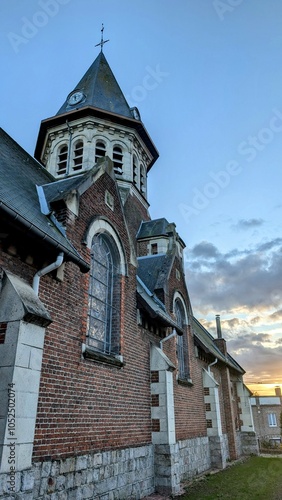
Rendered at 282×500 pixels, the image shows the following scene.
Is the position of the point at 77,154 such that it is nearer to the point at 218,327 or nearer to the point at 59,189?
the point at 59,189

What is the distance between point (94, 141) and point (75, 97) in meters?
3.85

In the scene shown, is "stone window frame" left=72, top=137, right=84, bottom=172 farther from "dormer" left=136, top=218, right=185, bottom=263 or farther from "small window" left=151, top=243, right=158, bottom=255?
"small window" left=151, top=243, right=158, bottom=255

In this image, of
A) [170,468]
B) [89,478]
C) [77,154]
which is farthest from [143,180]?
[89,478]

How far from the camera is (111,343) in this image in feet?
28.4

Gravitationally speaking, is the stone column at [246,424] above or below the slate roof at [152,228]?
below

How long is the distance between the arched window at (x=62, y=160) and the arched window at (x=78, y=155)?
1.50 feet

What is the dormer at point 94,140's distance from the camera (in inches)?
658

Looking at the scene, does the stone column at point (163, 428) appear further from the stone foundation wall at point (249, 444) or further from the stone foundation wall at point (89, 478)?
the stone foundation wall at point (249, 444)

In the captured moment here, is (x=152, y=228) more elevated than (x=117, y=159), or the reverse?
(x=117, y=159)

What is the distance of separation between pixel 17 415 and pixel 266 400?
4888cm

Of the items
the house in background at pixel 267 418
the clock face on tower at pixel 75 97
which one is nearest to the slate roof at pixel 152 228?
the clock face on tower at pixel 75 97

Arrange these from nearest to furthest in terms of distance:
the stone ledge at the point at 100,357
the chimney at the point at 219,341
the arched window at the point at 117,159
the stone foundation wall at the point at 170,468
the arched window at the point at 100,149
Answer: the stone ledge at the point at 100,357 < the stone foundation wall at the point at 170,468 < the arched window at the point at 100,149 < the arched window at the point at 117,159 < the chimney at the point at 219,341

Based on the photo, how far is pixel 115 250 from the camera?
9.56 m

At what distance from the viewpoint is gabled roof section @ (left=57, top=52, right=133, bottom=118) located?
61.3ft
